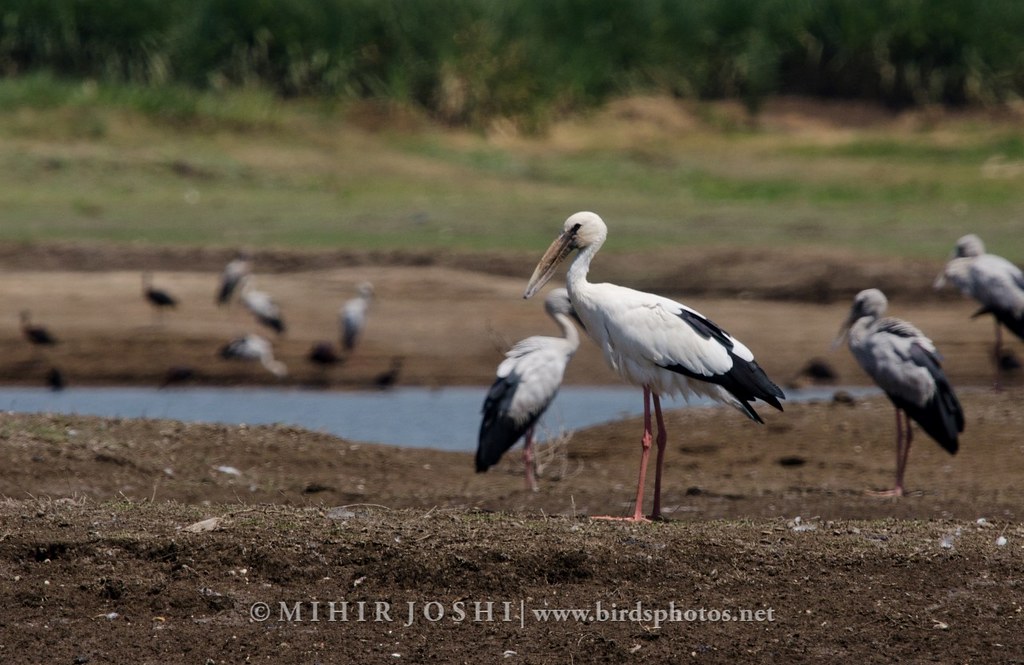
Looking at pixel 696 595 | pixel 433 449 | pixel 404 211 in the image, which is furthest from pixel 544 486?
pixel 404 211

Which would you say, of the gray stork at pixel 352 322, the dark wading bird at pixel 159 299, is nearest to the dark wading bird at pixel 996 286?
the gray stork at pixel 352 322

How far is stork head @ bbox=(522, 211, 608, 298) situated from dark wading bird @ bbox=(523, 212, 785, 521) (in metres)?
0.18

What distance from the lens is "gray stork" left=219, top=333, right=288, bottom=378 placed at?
14.2 m

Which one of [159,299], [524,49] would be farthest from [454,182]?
[159,299]

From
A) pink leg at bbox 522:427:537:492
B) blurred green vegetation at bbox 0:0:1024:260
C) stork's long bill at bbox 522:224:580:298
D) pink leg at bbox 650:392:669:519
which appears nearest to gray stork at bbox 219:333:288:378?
blurred green vegetation at bbox 0:0:1024:260

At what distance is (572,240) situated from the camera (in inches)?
301

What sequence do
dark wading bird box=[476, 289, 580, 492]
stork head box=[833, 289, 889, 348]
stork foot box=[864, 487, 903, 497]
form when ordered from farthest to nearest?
stork head box=[833, 289, 889, 348] → dark wading bird box=[476, 289, 580, 492] → stork foot box=[864, 487, 903, 497]

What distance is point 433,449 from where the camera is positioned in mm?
10555

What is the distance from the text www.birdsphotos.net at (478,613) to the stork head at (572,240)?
212 centimetres

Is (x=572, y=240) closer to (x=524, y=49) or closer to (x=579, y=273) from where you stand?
(x=579, y=273)

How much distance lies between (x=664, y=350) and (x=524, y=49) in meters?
19.5

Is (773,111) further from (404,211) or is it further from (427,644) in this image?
(427,644)

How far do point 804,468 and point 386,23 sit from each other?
16969 millimetres
